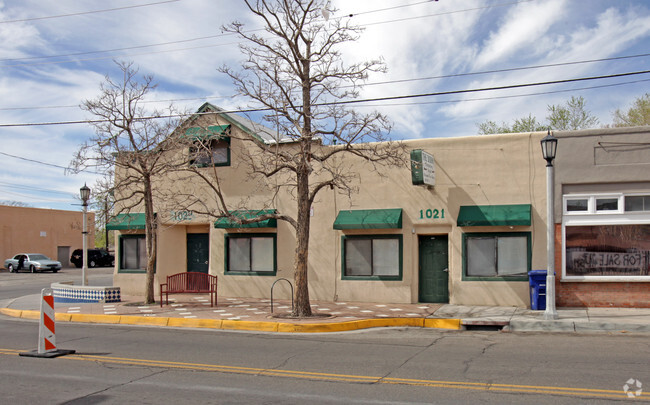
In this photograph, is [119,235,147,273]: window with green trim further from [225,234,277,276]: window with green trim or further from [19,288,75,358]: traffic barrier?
[19,288,75,358]: traffic barrier

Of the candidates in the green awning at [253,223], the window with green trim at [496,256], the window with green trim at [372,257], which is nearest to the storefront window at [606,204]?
the window with green trim at [496,256]

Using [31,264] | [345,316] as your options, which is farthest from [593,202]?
[31,264]

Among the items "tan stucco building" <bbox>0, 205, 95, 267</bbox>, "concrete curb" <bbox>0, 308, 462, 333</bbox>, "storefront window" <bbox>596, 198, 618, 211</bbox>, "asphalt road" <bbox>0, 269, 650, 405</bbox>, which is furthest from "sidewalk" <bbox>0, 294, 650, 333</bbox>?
"tan stucco building" <bbox>0, 205, 95, 267</bbox>

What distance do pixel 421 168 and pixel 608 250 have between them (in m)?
5.50

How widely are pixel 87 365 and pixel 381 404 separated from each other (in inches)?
209

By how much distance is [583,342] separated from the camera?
10805 mm

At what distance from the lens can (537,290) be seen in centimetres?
1466

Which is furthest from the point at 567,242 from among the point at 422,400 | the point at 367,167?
the point at 422,400

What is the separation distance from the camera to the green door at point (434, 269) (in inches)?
660

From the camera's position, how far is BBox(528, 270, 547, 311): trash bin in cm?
1460

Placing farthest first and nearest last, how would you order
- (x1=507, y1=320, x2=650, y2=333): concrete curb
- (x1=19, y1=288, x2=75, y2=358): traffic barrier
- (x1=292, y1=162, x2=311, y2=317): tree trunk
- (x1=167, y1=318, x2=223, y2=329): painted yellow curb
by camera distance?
(x1=292, y1=162, x2=311, y2=317): tree trunk, (x1=167, y1=318, x2=223, y2=329): painted yellow curb, (x1=507, y1=320, x2=650, y2=333): concrete curb, (x1=19, y1=288, x2=75, y2=358): traffic barrier

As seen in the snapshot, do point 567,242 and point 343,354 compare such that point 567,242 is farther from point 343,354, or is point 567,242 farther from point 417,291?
point 343,354

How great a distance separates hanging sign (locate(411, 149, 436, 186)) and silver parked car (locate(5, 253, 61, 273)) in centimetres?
3328

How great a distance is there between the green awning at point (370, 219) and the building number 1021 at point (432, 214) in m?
0.69
